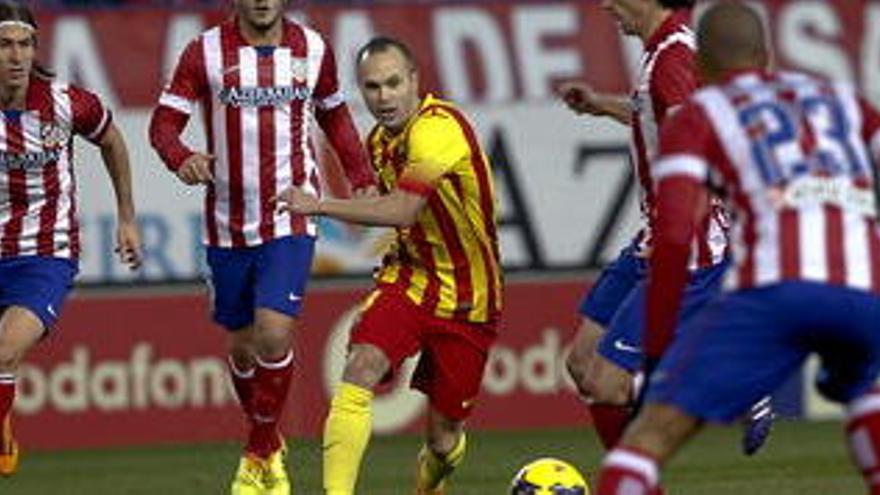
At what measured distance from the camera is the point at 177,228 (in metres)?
16.7

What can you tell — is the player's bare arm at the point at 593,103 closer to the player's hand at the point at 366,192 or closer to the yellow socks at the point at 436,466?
the player's hand at the point at 366,192

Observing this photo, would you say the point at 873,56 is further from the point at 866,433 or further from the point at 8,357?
the point at 866,433

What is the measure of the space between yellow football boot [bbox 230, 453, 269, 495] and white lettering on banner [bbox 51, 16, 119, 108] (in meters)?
4.99

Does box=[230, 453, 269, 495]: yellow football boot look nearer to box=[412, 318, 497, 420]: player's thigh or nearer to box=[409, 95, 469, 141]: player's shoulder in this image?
box=[412, 318, 497, 420]: player's thigh

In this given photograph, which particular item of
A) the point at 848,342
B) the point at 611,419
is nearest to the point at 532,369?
the point at 611,419

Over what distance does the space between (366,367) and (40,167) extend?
2.23 metres

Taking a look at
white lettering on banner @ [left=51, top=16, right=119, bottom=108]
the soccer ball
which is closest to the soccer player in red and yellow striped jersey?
the soccer ball

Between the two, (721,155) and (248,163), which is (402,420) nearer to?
(248,163)

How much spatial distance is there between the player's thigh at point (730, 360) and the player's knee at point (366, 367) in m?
2.90

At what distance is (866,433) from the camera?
8.23 meters

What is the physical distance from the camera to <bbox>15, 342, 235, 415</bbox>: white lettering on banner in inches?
648

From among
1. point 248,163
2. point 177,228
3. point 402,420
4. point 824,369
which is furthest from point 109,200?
point 824,369

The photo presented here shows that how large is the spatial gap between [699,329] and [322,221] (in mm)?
8675

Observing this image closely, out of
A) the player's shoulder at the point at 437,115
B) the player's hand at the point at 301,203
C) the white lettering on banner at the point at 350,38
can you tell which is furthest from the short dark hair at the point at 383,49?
the white lettering on banner at the point at 350,38
